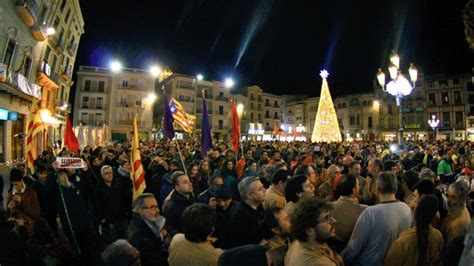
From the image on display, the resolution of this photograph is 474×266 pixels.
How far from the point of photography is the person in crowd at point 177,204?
4.13 m

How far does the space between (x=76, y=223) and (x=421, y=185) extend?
5.09 m

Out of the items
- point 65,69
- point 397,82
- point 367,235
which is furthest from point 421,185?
point 65,69

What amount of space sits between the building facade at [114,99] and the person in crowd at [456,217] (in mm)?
47126

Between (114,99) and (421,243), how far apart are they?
170 feet

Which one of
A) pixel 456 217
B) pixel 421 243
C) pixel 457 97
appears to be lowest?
pixel 421 243

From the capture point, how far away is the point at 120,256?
223cm

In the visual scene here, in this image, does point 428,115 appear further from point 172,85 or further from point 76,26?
point 76,26

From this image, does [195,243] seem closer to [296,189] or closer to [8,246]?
[296,189]

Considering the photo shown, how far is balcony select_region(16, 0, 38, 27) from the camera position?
1678 cm

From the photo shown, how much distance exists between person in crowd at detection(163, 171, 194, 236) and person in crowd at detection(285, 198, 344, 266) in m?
2.10

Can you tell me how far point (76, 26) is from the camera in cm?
3331

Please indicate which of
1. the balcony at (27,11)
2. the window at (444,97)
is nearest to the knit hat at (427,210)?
the balcony at (27,11)

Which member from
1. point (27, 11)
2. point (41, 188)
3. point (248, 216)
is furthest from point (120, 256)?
point (27, 11)

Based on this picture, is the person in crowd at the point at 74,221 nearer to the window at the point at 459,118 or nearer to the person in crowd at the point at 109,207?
the person in crowd at the point at 109,207
